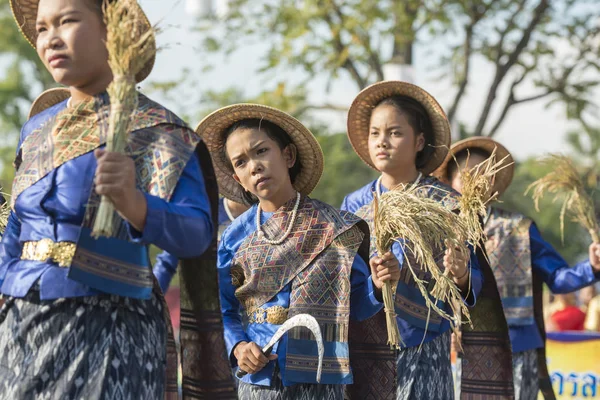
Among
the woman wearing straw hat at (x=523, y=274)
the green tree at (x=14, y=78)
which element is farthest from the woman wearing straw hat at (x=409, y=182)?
the green tree at (x=14, y=78)

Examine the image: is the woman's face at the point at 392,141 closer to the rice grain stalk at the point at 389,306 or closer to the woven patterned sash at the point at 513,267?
the rice grain stalk at the point at 389,306

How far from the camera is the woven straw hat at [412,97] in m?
6.52

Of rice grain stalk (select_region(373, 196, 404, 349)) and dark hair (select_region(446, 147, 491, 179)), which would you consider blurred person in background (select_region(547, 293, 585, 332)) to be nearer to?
dark hair (select_region(446, 147, 491, 179))

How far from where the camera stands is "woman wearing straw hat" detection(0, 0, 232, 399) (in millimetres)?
3359

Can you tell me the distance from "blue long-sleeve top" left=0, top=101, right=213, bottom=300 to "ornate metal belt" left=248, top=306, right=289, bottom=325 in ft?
4.93

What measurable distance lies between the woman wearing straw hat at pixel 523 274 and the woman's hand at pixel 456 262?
193 cm

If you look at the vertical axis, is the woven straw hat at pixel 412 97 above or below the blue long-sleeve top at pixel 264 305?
above

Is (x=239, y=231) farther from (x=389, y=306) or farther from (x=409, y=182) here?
(x=409, y=182)

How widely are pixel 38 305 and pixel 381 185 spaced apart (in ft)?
10.6

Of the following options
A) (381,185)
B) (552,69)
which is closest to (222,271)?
(381,185)

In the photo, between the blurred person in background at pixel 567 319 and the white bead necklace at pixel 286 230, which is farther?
the blurred person in background at pixel 567 319

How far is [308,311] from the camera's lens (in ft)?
16.3

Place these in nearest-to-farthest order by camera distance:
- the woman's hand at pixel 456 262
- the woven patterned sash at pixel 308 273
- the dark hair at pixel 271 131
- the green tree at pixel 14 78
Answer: the woven patterned sash at pixel 308 273 → the dark hair at pixel 271 131 → the woman's hand at pixel 456 262 → the green tree at pixel 14 78

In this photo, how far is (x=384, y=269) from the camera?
200 inches
